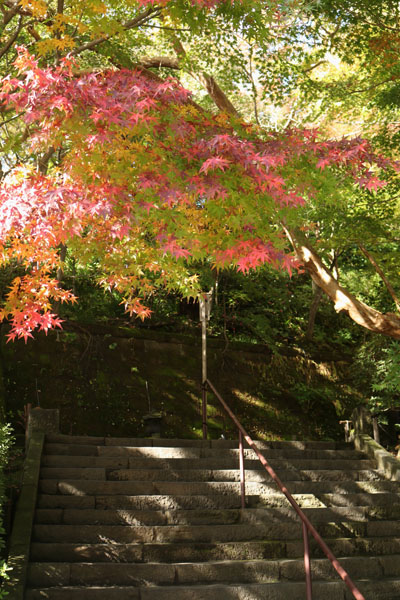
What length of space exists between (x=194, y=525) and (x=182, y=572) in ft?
2.29

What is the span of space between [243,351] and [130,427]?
318cm

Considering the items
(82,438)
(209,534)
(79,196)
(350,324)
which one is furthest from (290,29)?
(350,324)

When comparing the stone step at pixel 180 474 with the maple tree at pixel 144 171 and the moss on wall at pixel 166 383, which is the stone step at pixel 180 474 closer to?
the maple tree at pixel 144 171

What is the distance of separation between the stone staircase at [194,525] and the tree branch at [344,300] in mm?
2249

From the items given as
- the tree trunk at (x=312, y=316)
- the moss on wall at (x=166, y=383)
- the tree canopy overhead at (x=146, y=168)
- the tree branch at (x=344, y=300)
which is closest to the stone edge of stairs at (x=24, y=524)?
the tree canopy overhead at (x=146, y=168)

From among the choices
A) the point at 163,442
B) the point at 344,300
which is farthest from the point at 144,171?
the point at 344,300

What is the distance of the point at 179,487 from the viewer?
6.29m

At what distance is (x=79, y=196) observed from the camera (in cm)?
460

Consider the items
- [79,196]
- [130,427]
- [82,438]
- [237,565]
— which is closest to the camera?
[79,196]

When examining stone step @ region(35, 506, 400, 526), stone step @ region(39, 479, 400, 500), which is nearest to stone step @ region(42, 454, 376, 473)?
stone step @ region(39, 479, 400, 500)

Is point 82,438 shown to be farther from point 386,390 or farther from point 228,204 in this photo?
point 386,390

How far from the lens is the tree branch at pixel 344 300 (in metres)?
8.87

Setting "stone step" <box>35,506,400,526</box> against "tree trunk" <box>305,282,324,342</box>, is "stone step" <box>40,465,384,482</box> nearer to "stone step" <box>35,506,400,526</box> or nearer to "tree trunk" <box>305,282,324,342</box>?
"stone step" <box>35,506,400,526</box>

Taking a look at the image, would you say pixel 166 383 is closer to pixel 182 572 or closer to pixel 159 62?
pixel 159 62
